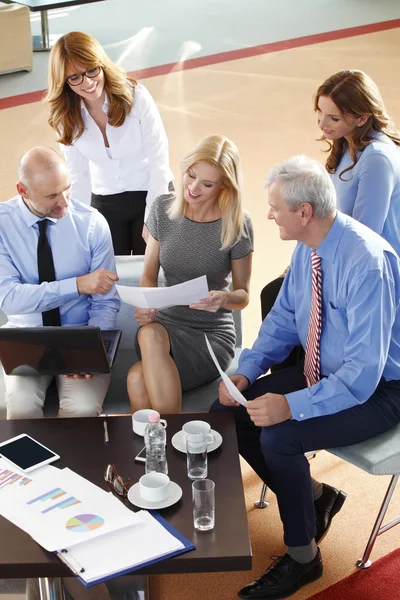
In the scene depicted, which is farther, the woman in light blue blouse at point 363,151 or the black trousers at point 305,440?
the woman in light blue blouse at point 363,151

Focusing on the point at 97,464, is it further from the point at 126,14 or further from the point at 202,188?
the point at 126,14

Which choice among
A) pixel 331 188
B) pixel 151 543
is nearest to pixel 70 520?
pixel 151 543

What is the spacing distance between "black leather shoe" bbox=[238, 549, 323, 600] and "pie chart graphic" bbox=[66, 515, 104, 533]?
0.86 metres

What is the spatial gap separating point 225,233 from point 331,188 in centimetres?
67

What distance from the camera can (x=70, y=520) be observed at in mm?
2213

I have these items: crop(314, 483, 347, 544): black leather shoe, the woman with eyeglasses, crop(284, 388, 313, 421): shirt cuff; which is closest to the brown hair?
the woman with eyeglasses

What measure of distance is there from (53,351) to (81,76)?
1349 mm

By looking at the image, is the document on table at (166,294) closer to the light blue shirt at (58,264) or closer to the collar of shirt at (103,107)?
the light blue shirt at (58,264)

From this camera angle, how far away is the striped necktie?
2.85 m

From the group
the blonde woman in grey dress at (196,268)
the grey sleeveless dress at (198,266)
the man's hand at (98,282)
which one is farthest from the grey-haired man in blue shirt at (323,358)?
the man's hand at (98,282)

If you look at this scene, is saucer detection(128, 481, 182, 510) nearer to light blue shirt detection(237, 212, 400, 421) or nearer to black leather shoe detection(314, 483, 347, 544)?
light blue shirt detection(237, 212, 400, 421)

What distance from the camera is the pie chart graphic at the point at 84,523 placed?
2.17 metres

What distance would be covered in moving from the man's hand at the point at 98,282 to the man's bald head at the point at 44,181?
0.90 feet

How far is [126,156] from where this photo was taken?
3.95m
